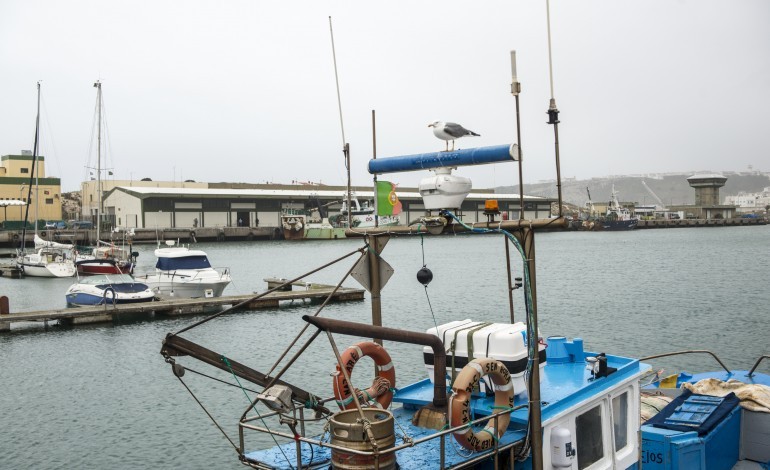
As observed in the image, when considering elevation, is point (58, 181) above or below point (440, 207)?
above

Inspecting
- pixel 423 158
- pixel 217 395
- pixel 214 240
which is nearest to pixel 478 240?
pixel 214 240

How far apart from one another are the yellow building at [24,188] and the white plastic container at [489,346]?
118 metres

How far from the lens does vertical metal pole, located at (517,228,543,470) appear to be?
7969 millimetres

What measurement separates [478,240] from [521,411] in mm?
135802

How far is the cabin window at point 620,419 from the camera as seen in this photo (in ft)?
31.5

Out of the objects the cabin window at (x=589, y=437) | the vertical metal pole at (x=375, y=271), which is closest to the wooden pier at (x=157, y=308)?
the vertical metal pole at (x=375, y=271)

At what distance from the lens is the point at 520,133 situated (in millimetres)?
8391

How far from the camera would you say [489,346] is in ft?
28.4

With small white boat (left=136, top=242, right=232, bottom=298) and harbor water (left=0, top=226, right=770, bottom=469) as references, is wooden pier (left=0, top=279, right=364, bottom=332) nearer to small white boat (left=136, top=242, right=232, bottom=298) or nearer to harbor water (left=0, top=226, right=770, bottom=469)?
harbor water (left=0, top=226, right=770, bottom=469)

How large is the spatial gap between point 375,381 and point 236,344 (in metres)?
23.0

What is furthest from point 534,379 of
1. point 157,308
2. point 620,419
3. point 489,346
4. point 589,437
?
point 157,308

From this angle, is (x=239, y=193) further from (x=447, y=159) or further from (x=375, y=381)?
(x=447, y=159)

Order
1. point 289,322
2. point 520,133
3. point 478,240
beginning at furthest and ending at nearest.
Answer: point 478,240
point 289,322
point 520,133

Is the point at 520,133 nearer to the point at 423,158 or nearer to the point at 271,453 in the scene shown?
the point at 423,158
